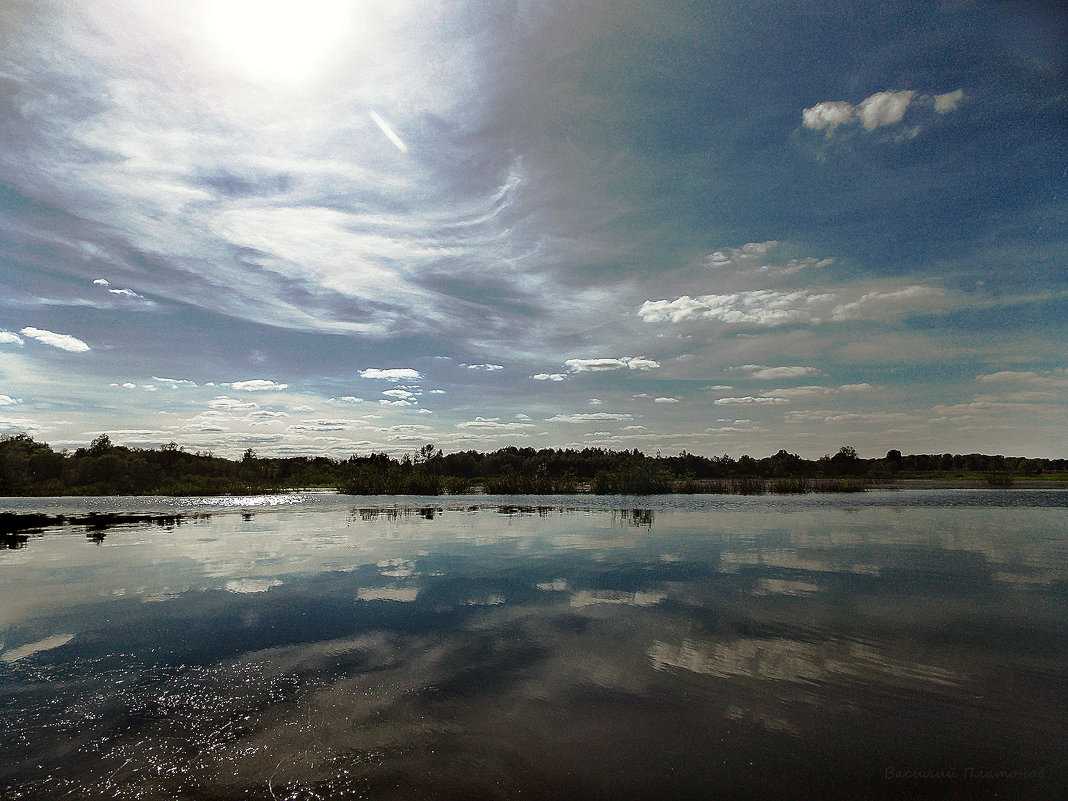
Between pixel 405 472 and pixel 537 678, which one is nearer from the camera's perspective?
pixel 537 678

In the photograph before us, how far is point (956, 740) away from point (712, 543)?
56.2ft

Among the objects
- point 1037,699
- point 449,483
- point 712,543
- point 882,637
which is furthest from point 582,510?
point 449,483

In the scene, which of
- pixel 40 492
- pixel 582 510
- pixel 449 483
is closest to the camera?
pixel 582 510

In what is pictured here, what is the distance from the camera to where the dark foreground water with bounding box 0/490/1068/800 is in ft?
20.2

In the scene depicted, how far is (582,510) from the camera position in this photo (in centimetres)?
4344

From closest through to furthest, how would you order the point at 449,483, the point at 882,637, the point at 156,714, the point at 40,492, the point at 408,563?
the point at 156,714 < the point at 882,637 < the point at 408,563 < the point at 449,483 < the point at 40,492

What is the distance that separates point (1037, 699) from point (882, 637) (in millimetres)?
2916

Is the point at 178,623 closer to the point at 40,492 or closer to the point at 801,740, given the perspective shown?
the point at 801,740

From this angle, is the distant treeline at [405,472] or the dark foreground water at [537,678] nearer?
the dark foreground water at [537,678]

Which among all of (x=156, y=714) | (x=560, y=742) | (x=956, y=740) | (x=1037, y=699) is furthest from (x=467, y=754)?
(x=1037, y=699)

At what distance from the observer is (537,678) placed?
29.3ft

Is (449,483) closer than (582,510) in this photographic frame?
No

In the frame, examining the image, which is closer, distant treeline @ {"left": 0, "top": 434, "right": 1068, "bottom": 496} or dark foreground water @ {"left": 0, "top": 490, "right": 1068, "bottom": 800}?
dark foreground water @ {"left": 0, "top": 490, "right": 1068, "bottom": 800}

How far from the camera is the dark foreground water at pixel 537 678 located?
6145 mm
